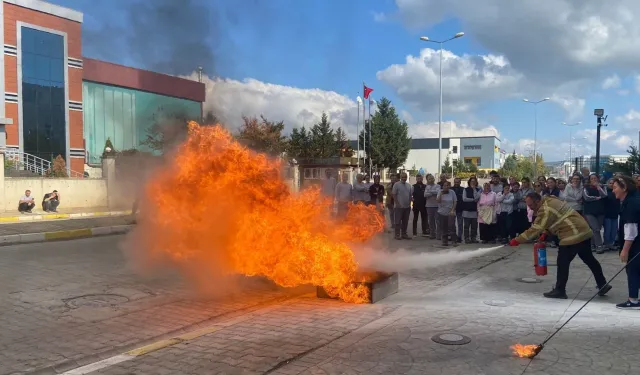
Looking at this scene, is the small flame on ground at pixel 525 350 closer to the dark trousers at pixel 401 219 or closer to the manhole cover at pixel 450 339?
the manhole cover at pixel 450 339

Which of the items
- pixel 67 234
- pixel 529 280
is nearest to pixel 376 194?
pixel 529 280

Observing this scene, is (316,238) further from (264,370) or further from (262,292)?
(264,370)

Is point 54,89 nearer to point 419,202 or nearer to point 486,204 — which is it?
point 419,202

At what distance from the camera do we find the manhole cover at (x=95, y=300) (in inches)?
256

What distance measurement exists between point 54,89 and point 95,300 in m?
32.9

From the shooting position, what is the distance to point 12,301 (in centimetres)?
659

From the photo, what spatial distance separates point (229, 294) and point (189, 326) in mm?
1471

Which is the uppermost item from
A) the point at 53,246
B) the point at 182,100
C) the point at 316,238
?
the point at 182,100

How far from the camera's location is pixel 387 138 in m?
52.3

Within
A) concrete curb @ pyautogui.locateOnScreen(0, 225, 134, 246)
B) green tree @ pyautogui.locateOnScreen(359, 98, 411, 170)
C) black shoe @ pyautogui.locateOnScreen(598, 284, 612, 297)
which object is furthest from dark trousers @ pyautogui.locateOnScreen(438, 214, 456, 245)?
green tree @ pyautogui.locateOnScreen(359, 98, 411, 170)

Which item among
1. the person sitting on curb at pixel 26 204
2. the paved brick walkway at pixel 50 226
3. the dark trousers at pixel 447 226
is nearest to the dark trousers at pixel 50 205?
the person sitting on curb at pixel 26 204

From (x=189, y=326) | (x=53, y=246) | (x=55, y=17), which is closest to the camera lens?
(x=189, y=326)

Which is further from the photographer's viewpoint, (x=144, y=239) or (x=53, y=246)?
(x=53, y=246)

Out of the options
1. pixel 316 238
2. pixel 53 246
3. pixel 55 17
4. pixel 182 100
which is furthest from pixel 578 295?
pixel 55 17
